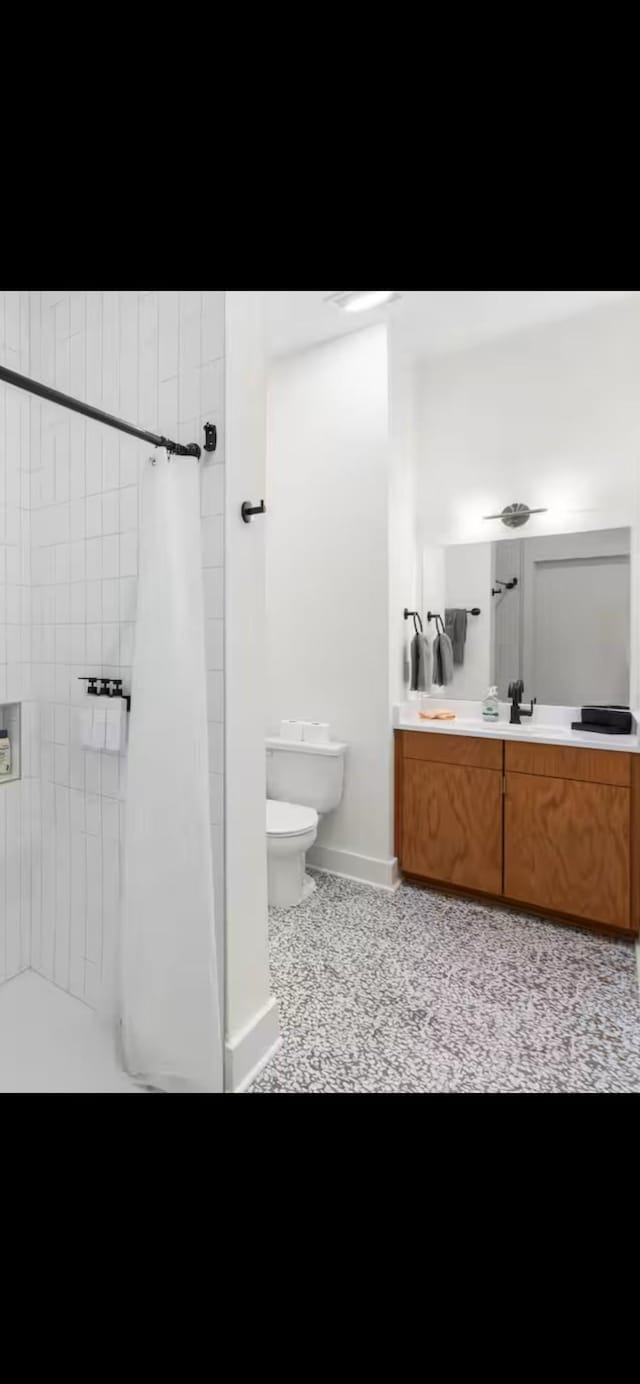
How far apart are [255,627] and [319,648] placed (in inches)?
50.8

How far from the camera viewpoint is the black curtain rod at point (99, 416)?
0.87 meters

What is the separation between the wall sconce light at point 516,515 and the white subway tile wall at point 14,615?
2.01m

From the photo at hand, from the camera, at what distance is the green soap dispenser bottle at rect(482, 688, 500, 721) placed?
8.28 ft

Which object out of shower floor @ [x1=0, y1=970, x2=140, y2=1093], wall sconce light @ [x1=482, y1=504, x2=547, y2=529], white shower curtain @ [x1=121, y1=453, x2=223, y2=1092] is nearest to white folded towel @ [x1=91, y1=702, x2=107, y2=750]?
white shower curtain @ [x1=121, y1=453, x2=223, y2=1092]

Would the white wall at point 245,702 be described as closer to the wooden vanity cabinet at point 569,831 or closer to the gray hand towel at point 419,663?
the wooden vanity cabinet at point 569,831

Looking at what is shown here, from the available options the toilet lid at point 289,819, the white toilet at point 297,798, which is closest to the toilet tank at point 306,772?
the white toilet at point 297,798

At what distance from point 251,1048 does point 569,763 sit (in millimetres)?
1503

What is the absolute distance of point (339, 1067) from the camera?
140cm

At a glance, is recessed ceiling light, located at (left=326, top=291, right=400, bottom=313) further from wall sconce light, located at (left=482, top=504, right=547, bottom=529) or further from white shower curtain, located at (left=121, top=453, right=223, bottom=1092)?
white shower curtain, located at (left=121, top=453, right=223, bottom=1092)

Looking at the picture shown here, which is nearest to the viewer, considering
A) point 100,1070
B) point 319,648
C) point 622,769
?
point 100,1070

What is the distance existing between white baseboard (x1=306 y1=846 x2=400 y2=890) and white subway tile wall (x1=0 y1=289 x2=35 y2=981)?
1.34 metres
